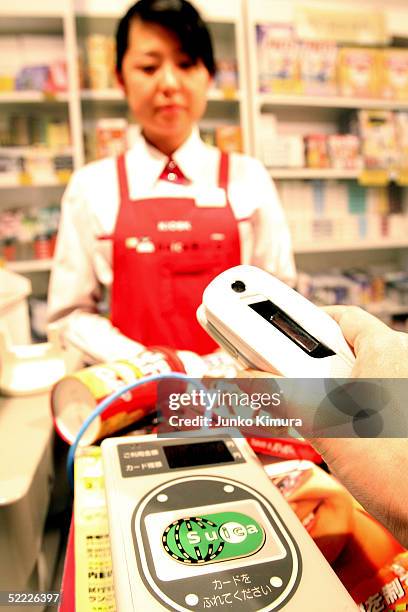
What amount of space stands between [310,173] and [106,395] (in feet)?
6.90

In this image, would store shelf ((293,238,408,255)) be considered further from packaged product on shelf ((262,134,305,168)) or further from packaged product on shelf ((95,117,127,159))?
packaged product on shelf ((95,117,127,159))

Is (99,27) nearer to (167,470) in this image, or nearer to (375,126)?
(375,126)

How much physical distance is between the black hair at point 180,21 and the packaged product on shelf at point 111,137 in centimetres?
122

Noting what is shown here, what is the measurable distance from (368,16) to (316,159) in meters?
0.75

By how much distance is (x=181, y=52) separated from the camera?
91cm

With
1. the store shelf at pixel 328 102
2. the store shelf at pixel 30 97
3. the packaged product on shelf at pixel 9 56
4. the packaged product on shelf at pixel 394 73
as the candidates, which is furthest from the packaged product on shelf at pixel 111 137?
the packaged product on shelf at pixel 394 73

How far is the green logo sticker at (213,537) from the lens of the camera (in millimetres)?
307

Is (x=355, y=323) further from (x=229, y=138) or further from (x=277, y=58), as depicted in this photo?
(x=277, y=58)

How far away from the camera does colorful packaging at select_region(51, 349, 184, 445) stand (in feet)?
1.67

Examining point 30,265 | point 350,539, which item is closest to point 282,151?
point 30,265

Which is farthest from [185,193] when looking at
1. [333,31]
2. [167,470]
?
[333,31]

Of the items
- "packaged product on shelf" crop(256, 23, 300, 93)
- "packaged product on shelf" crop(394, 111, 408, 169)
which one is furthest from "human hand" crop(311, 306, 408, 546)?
"packaged product on shelf" crop(394, 111, 408, 169)

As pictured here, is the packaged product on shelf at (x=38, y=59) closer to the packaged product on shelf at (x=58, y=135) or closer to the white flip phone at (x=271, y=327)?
the packaged product on shelf at (x=58, y=135)

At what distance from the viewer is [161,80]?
35.3 inches
